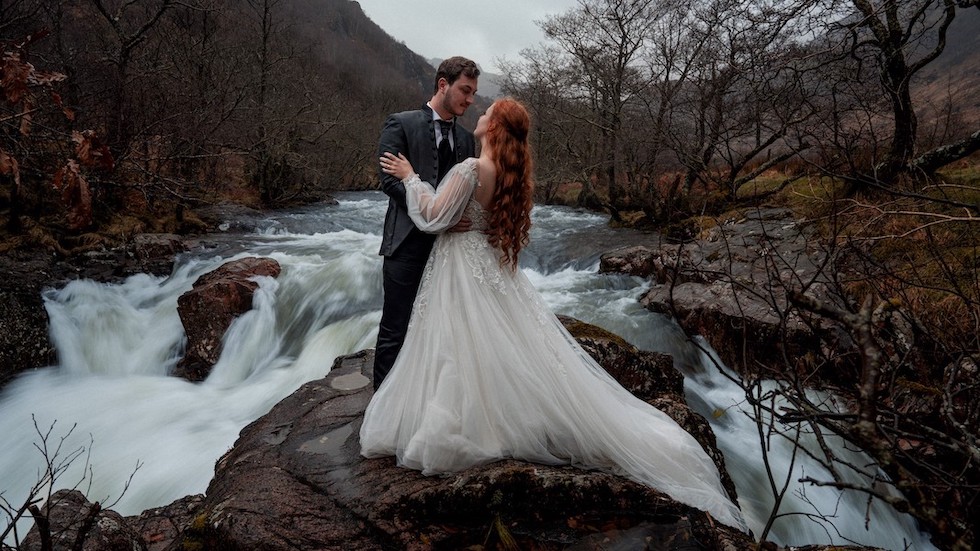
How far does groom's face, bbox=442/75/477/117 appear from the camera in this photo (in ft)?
11.1

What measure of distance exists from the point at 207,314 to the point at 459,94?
5679 millimetres

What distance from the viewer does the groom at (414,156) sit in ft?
11.1

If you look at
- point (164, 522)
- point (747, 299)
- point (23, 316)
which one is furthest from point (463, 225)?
point (23, 316)

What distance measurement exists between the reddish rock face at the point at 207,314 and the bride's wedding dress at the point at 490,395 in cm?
499

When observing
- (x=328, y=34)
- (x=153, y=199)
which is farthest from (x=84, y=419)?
(x=328, y=34)

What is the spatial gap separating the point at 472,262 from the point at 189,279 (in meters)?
8.00

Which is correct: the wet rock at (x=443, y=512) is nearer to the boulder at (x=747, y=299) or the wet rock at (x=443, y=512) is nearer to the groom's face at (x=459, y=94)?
the boulder at (x=747, y=299)

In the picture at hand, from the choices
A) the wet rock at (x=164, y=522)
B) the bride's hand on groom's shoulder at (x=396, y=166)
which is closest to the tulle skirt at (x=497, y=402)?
the bride's hand on groom's shoulder at (x=396, y=166)

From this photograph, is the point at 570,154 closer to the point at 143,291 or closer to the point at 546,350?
the point at 143,291

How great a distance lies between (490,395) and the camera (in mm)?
2869

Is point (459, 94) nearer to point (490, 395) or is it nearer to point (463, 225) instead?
point (463, 225)

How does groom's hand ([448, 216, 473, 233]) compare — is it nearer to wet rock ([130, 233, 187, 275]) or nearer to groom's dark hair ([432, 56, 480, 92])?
groom's dark hair ([432, 56, 480, 92])

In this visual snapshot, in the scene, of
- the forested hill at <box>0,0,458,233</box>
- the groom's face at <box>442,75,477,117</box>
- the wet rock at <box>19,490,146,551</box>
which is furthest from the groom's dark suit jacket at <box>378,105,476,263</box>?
the wet rock at <box>19,490,146,551</box>

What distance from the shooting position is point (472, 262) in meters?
3.08
